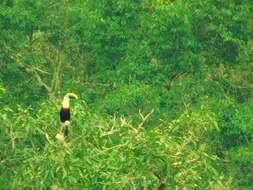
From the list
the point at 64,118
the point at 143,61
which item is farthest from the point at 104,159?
the point at 143,61

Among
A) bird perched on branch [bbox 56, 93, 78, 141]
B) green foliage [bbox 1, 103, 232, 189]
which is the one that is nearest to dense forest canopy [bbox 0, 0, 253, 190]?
green foliage [bbox 1, 103, 232, 189]

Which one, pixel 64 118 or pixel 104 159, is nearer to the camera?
pixel 104 159

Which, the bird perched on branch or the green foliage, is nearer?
the green foliage

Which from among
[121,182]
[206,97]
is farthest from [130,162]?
[206,97]

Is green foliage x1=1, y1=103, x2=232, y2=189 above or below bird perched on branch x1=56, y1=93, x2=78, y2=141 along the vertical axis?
below

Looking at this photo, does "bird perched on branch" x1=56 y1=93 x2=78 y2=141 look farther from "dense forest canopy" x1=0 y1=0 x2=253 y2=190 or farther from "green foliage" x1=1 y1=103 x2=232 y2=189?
"dense forest canopy" x1=0 y1=0 x2=253 y2=190

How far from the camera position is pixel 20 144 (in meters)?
17.0

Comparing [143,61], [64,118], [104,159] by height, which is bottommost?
[143,61]

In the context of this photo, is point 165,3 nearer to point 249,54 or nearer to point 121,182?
point 249,54

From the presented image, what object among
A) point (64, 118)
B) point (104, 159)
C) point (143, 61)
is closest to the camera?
point (104, 159)

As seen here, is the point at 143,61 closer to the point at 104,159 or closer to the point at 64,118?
the point at 64,118

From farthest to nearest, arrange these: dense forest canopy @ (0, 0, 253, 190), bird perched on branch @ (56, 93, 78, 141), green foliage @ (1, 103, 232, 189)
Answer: dense forest canopy @ (0, 0, 253, 190)
bird perched on branch @ (56, 93, 78, 141)
green foliage @ (1, 103, 232, 189)

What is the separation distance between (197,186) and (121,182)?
4.01 ft

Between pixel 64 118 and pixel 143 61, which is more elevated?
pixel 64 118
